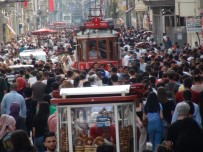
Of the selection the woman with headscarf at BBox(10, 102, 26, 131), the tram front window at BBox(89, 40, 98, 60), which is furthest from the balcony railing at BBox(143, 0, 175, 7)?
the woman with headscarf at BBox(10, 102, 26, 131)

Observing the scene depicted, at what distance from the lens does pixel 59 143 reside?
45.0 feet

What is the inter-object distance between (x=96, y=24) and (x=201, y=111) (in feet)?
61.3

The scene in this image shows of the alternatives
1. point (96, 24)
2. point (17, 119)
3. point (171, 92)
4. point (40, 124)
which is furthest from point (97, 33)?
point (17, 119)

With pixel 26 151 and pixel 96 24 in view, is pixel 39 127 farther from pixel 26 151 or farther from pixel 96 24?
pixel 96 24

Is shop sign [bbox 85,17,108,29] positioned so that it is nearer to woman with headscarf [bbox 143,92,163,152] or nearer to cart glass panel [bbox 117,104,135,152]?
woman with headscarf [bbox 143,92,163,152]

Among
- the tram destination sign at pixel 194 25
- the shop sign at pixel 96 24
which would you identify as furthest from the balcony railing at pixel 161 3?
the shop sign at pixel 96 24

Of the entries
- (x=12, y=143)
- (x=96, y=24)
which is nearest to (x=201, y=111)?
(x=12, y=143)

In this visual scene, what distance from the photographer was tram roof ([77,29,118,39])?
3453 centimetres

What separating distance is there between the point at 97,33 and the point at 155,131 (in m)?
19.0

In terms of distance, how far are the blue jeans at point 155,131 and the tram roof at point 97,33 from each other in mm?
18626

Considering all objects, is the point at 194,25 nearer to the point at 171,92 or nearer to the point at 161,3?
the point at 171,92

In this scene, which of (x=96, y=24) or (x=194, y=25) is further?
(x=194, y=25)

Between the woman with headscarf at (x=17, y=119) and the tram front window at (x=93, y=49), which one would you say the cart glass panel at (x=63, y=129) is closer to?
the woman with headscarf at (x=17, y=119)

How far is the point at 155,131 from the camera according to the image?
52.1ft
